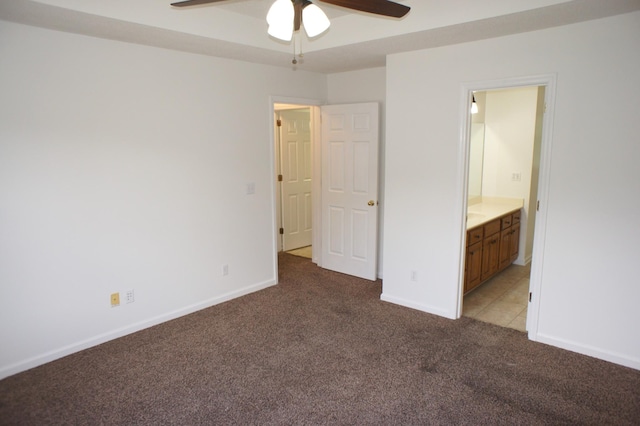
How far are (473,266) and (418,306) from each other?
Answer: 2.26 ft

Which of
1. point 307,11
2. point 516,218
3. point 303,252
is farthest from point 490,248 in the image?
point 307,11

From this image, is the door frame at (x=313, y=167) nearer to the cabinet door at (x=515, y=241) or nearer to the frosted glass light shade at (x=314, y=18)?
the frosted glass light shade at (x=314, y=18)

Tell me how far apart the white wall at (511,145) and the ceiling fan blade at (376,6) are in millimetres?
3308

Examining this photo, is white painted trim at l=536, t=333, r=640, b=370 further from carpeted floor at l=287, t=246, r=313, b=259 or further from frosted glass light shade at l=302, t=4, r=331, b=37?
carpeted floor at l=287, t=246, r=313, b=259

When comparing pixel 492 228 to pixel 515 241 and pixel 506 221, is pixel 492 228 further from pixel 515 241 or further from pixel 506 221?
pixel 515 241

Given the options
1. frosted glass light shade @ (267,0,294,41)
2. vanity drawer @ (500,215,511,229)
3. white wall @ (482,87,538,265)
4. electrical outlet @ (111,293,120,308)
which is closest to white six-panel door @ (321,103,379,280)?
vanity drawer @ (500,215,511,229)

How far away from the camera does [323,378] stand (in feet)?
9.23

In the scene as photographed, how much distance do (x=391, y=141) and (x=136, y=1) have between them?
2.34m

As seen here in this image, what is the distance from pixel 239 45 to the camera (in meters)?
3.43

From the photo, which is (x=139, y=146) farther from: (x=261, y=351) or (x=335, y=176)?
(x=335, y=176)

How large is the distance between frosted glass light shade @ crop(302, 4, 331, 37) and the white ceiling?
41 cm

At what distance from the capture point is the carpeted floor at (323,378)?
244 cm

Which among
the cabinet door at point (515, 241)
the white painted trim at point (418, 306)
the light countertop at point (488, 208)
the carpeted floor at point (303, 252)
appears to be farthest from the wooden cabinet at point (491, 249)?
the carpeted floor at point (303, 252)

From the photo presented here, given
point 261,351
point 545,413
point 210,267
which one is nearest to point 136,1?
Result: point 210,267
